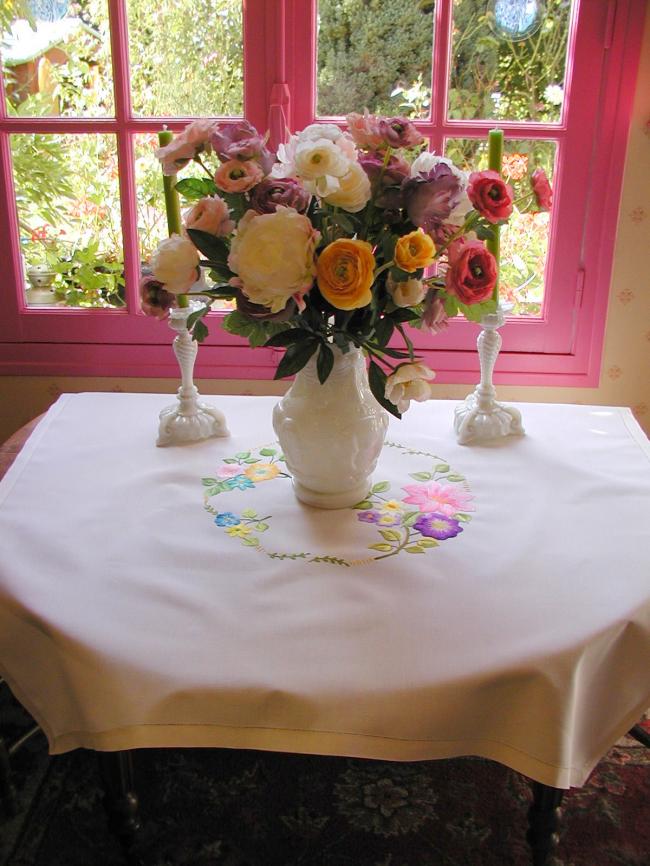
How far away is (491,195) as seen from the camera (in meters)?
1.12

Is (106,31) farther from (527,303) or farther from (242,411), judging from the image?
(527,303)

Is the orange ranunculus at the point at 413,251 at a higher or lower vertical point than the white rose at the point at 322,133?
lower

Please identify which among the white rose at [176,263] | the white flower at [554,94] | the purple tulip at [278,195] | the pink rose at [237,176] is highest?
the white flower at [554,94]

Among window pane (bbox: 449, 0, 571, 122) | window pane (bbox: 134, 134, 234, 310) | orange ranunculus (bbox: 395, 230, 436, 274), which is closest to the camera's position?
orange ranunculus (bbox: 395, 230, 436, 274)

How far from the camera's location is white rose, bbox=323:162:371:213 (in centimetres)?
103

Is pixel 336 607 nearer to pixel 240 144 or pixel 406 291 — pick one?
pixel 406 291

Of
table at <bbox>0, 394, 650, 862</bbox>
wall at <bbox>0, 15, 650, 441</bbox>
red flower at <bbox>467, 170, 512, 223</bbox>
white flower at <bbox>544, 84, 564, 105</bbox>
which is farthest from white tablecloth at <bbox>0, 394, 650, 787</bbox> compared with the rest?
white flower at <bbox>544, 84, 564, 105</bbox>

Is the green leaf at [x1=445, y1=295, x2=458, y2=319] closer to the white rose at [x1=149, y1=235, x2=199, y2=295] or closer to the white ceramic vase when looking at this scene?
the white ceramic vase

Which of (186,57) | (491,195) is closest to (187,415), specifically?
(491,195)

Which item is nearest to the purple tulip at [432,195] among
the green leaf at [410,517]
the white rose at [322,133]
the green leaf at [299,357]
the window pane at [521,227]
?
the white rose at [322,133]

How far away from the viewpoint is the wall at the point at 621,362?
1930 millimetres

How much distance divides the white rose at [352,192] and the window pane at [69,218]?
1166 millimetres

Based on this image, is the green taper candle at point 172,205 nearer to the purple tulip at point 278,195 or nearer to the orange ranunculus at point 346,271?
the purple tulip at point 278,195

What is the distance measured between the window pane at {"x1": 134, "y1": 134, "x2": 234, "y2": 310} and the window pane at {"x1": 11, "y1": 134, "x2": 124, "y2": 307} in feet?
0.21
